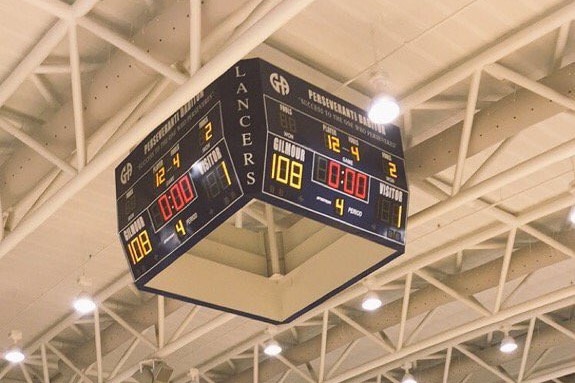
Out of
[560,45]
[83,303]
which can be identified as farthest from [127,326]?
[560,45]

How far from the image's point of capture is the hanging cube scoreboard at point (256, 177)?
7.39m

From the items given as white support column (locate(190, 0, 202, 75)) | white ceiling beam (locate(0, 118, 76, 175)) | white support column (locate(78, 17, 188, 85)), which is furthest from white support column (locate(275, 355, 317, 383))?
white support column (locate(190, 0, 202, 75))

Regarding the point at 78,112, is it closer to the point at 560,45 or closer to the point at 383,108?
the point at 383,108

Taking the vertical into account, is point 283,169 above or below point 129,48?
below

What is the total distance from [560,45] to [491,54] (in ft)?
2.86

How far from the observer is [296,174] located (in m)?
7.55

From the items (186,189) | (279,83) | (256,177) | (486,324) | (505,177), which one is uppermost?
(486,324)

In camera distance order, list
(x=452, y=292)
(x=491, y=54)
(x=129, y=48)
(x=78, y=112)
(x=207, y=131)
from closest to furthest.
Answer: (x=207, y=131), (x=129, y=48), (x=78, y=112), (x=491, y=54), (x=452, y=292)

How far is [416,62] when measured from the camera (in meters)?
9.24

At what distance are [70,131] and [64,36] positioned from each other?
1.21 meters

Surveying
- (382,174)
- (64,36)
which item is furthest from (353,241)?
(64,36)

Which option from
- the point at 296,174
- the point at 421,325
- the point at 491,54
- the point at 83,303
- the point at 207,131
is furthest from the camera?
the point at 421,325

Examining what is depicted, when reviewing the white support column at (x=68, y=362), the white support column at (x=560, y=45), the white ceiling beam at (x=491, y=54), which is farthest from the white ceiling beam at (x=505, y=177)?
the white support column at (x=68, y=362)

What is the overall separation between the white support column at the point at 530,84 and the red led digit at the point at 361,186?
2.25 meters
